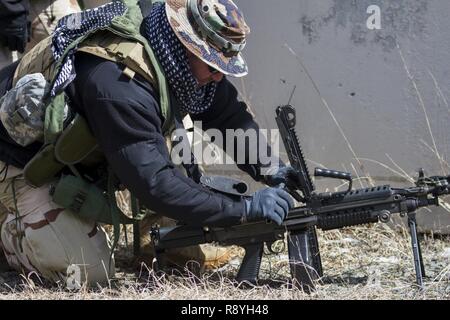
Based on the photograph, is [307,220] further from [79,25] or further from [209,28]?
[79,25]

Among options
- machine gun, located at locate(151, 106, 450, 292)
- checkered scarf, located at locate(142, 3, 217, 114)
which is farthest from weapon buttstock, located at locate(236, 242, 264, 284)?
checkered scarf, located at locate(142, 3, 217, 114)

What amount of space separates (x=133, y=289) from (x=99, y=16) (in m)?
1.19

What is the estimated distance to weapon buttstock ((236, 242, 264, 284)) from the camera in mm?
4105

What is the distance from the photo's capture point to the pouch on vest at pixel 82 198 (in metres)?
4.12

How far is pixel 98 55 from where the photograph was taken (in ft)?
12.7

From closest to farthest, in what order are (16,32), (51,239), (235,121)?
(51,239)
(235,121)
(16,32)

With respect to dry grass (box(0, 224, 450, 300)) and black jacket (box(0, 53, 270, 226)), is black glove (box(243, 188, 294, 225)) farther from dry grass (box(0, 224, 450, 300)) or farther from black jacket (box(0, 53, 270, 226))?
Answer: dry grass (box(0, 224, 450, 300))

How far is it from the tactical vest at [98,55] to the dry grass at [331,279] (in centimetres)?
57

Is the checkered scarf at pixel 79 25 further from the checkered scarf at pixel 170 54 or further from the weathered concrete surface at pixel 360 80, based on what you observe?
the weathered concrete surface at pixel 360 80

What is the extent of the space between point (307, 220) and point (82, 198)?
100cm

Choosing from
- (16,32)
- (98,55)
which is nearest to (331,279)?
(98,55)

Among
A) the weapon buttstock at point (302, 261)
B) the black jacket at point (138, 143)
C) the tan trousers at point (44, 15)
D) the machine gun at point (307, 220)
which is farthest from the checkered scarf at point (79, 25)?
the weapon buttstock at point (302, 261)

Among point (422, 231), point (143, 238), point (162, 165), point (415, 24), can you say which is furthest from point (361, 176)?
point (162, 165)

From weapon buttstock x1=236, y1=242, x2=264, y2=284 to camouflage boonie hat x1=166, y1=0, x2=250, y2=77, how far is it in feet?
2.56
